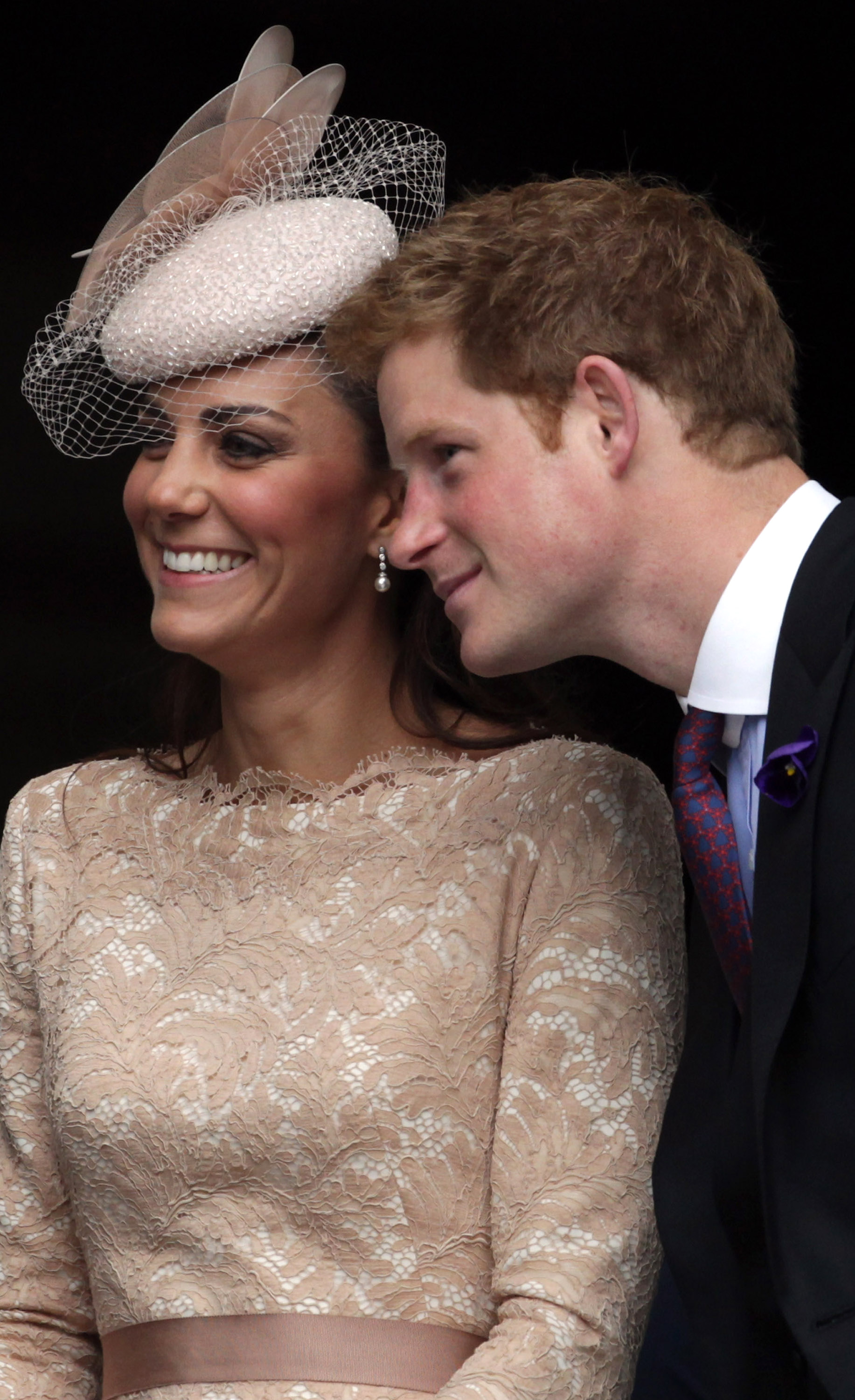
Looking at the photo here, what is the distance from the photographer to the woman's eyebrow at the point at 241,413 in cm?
197

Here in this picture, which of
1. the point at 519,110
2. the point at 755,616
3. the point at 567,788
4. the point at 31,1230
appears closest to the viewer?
the point at 755,616

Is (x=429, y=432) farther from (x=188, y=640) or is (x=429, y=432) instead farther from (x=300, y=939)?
(x=300, y=939)

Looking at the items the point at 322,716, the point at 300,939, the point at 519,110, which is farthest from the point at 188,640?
the point at 519,110

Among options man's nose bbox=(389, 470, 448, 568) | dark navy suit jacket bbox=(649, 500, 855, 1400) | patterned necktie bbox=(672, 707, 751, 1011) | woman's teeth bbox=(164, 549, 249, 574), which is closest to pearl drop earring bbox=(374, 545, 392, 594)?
woman's teeth bbox=(164, 549, 249, 574)

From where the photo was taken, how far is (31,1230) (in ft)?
6.77

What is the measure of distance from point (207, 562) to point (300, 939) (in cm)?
43

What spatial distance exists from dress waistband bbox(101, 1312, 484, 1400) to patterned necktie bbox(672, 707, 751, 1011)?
0.54 metres

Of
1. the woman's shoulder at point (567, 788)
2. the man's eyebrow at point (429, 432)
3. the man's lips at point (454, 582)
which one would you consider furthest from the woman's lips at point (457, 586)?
the woman's shoulder at point (567, 788)

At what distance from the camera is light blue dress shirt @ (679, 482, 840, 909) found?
149 centimetres

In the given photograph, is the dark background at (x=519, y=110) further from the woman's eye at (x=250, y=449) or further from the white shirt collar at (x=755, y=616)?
the white shirt collar at (x=755, y=616)

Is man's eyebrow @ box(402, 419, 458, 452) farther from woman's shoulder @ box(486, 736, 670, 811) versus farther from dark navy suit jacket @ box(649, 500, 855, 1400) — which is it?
woman's shoulder @ box(486, 736, 670, 811)

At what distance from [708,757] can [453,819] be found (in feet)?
1.60

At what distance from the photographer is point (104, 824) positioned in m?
2.18

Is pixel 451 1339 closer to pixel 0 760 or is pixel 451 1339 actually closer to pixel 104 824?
pixel 104 824
